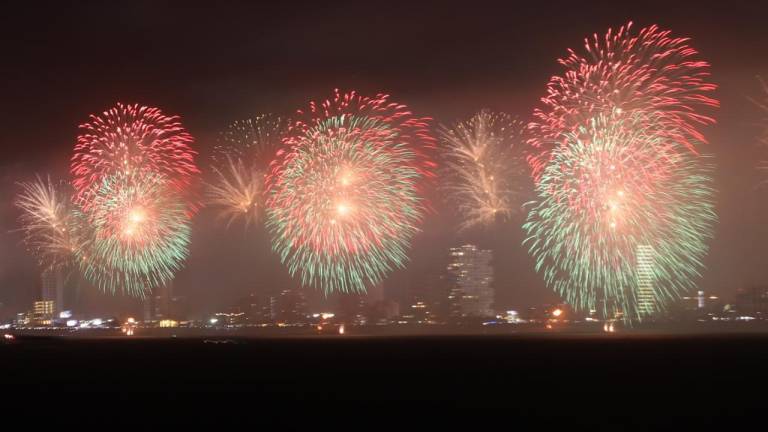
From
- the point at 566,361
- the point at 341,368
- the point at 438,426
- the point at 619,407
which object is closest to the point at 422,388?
the point at 619,407

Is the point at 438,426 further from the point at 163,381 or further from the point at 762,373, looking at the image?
the point at 762,373

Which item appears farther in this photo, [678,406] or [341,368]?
[341,368]

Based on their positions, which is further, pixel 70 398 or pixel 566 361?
pixel 566 361

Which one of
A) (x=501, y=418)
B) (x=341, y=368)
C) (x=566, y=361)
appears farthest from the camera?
(x=566, y=361)

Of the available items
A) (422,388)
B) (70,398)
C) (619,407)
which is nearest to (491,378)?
(422,388)

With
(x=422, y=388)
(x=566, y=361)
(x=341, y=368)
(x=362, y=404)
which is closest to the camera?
(x=362, y=404)

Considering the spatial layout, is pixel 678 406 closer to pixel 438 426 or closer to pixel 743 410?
pixel 743 410

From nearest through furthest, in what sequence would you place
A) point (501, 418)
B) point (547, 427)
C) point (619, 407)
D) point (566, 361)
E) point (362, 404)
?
point (547, 427), point (501, 418), point (619, 407), point (362, 404), point (566, 361)

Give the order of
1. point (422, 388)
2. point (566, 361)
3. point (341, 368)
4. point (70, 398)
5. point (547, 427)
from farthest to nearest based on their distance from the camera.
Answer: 1. point (566, 361)
2. point (341, 368)
3. point (422, 388)
4. point (70, 398)
5. point (547, 427)
